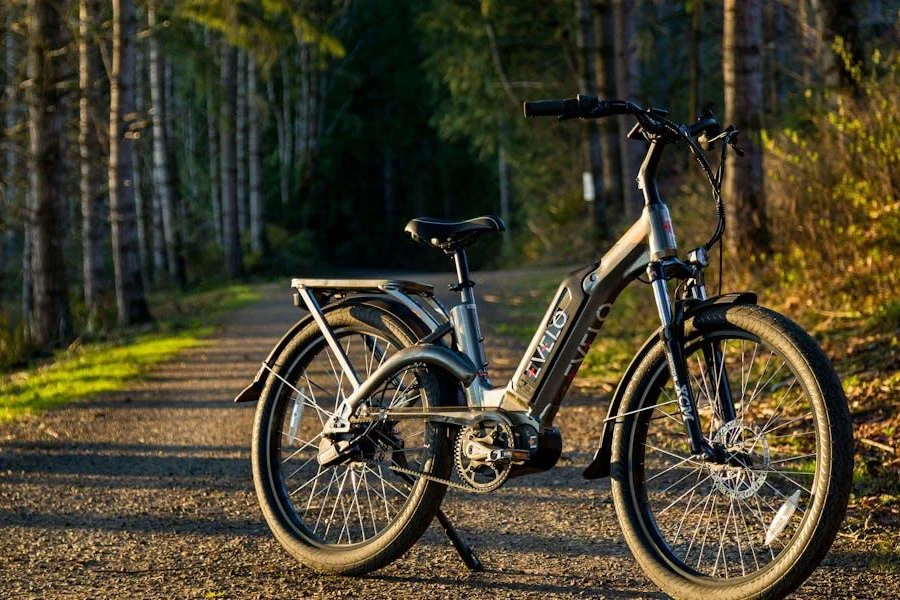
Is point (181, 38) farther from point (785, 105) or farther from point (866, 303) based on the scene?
point (866, 303)

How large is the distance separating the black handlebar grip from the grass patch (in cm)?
628

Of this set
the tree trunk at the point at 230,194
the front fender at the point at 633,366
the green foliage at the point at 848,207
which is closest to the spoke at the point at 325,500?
the front fender at the point at 633,366

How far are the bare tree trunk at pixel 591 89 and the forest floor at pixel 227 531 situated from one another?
19063mm

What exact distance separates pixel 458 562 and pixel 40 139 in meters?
12.7

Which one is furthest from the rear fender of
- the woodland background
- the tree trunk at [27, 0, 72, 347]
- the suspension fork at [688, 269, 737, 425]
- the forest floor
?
the tree trunk at [27, 0, 72, 347]

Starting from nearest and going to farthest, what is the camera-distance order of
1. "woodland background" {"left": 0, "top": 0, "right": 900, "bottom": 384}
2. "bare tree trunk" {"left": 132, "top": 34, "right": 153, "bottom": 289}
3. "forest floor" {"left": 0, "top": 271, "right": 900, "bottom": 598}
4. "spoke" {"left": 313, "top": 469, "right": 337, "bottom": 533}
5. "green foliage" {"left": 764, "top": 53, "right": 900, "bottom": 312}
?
"forest floor" {"left": 0, "top": 271, "right": 900, "bottom": 598}
"spoke" {"left": 313, "top": 469, "right": 337, "bottom": 533}
"green foliage" {"left": 764, "top": 53, "right": 900, "bottom": 312}
"woodland background" {"left": 0, "top": 0, "right": 900, "bottom": 384}
"bare tree trunk" {"left": 132, "top": 34, "right": 153, "bottom": 289}

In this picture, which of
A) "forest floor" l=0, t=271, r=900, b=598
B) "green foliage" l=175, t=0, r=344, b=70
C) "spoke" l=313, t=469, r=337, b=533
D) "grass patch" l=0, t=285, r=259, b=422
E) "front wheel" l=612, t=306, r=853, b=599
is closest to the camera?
"front wheel" l=612, t=306, r=853, b=599

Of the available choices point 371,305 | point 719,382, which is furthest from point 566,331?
point 371,305

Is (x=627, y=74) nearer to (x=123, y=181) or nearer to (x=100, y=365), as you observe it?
(x=123, y=181)

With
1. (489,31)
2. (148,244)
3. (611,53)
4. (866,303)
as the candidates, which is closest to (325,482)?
(866,303)

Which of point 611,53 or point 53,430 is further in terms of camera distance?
point 611,53

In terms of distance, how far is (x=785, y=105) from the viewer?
16375 mm

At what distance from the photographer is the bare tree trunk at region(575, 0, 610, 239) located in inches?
1059

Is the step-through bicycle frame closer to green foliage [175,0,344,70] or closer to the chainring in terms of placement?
the chainring
